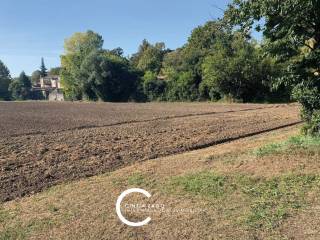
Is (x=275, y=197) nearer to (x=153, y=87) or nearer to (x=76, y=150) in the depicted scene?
(x=76, y=150)

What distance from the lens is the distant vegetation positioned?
8891mm

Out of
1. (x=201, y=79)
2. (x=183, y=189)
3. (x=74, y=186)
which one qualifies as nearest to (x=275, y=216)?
A: (x=183, y=189)

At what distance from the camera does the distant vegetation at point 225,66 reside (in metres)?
8.89

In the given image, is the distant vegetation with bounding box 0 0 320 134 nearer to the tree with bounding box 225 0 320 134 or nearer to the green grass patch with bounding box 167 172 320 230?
the tree with bounding box 225 0 320 134

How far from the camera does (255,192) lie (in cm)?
627

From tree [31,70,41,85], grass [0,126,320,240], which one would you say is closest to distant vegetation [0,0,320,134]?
grass [0,126,320,240]

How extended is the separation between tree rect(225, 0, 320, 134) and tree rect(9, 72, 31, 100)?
106 m

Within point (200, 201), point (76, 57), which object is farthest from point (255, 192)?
point (76, 57)

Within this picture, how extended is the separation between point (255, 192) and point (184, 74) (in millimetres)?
46748

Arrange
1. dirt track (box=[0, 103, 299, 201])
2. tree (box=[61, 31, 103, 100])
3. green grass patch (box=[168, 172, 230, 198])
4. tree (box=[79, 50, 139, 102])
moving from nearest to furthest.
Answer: green grass patch (box=[168, 172, 230, 198])
dirt track (box=[0, 103, 299, 201])
tree (box=[79, 50, 139, 102])
tree (box=[61, 31, 103, 100])

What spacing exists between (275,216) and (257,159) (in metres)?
2.97

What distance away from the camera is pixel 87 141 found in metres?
14.8

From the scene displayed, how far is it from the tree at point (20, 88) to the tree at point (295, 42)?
106 m

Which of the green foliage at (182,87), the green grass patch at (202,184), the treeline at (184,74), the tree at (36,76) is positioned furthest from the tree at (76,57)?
the tree at (36,76)
